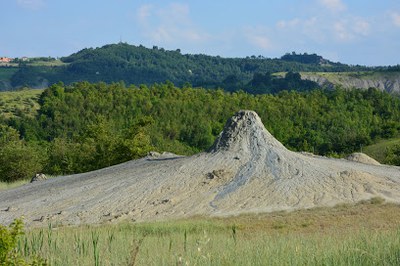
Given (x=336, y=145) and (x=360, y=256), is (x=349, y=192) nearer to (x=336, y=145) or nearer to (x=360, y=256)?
(x=360, y=256)

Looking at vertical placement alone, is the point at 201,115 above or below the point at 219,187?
below

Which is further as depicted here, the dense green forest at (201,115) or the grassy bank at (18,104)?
the grassy bank at (18,104)

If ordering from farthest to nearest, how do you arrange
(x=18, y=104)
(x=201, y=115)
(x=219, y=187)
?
(x=18, y=104), (x=201, y=115), (x=219, y=187)

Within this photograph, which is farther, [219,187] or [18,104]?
[18,104]

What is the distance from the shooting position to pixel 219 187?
98.5ft

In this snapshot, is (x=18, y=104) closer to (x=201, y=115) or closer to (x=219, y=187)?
(x=201, y=115)

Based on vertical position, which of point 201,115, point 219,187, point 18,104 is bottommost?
point 18,104

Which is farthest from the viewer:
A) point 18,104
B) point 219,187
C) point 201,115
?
point 18,104

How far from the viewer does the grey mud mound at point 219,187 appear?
2823 centimetres

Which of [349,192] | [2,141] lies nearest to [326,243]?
[349,192]

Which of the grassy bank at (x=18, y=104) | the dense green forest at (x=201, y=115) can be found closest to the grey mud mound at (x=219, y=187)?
the dense green forest at (x=201, y=115)

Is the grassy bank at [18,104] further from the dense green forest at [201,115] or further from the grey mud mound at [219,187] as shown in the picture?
the grey mud mound at [219,187]

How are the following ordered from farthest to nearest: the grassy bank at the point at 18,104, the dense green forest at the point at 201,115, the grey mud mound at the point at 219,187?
1. the grassy bank at the point at 18,104
2. the dense green forest at the point at 201,115
3. the grey mud mound at the point at 219,187

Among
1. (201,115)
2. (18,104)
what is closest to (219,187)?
(201,115)
